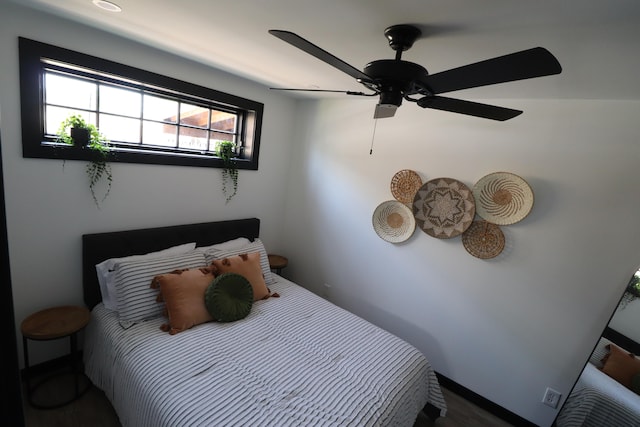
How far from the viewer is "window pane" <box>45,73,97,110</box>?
189 cm

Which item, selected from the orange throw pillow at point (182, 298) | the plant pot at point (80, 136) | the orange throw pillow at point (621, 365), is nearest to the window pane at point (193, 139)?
the plant pot at point (80, 136)

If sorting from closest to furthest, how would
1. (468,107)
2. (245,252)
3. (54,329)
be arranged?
(468,107) → (54,329) → (245,252)

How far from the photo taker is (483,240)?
86.2 inches

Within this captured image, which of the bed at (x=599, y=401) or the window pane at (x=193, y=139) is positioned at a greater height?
the window pane at (x=193, y=139)

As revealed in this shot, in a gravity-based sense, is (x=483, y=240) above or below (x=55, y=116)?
below

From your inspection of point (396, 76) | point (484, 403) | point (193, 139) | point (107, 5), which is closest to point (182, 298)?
point (193, 139)

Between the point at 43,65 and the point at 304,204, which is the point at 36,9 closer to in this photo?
the point at 43,65

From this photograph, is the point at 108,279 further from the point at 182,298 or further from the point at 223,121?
the point at 223,121

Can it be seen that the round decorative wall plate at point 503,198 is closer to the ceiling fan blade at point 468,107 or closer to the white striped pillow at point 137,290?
the ceiling fan blade at point 468,107

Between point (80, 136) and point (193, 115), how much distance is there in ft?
2.98

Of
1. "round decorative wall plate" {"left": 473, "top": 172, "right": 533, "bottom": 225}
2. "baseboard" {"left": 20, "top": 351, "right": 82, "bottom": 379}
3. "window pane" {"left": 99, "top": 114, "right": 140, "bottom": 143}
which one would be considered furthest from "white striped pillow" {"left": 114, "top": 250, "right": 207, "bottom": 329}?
"round decorative wall plate" {"left": 473, "top": 172, "right": 533, "bottom": 225}

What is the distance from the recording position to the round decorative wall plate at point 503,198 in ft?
6.59

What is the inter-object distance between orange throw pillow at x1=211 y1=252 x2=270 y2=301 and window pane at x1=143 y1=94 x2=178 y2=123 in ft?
4.09

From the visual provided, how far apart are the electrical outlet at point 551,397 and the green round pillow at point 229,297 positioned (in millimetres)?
2169
